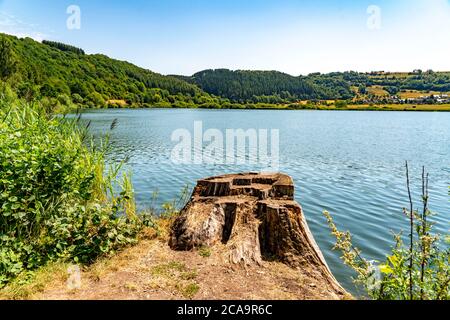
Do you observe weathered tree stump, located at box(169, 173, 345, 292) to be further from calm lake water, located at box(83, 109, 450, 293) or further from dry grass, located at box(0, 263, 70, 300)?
dry grass, located at box(0, 263, 70, 300)

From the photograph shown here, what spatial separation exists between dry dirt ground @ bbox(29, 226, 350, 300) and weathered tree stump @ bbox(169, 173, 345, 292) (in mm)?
267

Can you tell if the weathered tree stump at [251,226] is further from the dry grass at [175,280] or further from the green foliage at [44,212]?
the green foliage at [44,212]

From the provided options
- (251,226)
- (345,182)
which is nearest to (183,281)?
(251,226)

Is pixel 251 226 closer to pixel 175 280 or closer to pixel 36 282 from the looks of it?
pixel 175 280

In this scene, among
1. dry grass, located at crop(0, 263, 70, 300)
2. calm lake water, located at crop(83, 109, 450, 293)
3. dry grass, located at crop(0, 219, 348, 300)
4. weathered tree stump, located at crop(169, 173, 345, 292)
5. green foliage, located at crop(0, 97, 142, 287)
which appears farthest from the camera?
calm lake water, located at crop(83, 109, 450, 293)

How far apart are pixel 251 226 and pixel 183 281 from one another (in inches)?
80.5

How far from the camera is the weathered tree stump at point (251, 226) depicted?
→ 20.8ft

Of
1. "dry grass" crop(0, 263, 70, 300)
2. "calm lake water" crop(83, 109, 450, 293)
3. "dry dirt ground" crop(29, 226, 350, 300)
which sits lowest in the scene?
"calm lake water" crop(83, 109, 450, 293)

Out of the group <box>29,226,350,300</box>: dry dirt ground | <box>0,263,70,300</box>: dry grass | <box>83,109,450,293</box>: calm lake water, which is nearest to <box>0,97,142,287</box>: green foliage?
<box>0,263,70,300</box>: dry grass

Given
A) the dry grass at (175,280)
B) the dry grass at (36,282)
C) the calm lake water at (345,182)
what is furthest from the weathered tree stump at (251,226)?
the dry grass at (36,282)

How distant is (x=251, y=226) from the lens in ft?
22.8

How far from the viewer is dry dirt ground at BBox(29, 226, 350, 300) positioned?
507cm
